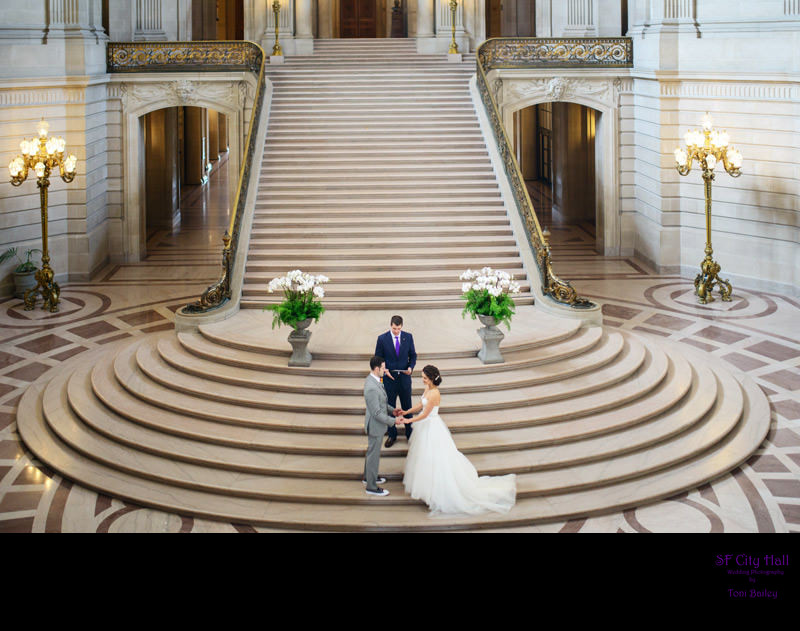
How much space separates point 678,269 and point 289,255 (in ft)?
25.4

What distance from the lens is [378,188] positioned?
16.5 m

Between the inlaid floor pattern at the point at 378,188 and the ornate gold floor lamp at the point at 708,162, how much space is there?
10.8 feet

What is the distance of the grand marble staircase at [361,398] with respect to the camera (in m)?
9.17

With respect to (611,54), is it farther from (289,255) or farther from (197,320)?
(197,320)

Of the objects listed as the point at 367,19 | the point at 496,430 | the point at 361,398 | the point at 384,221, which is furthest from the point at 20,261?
the point at 367,19

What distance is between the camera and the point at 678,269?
1822cm

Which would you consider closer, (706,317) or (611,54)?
(706,317)

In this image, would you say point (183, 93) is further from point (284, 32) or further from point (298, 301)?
point (298, 301)

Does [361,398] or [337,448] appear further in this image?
[361,398]

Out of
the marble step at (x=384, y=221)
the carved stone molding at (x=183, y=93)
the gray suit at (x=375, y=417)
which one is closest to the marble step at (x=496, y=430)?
the gray suit at (x=375, y=417)

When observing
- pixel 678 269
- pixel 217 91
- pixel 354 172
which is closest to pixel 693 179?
pixel 678 269

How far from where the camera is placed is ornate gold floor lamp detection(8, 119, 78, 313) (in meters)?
15.4

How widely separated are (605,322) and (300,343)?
18.0ft

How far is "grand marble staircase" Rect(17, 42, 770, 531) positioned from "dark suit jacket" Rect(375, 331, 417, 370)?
31.7 inches
